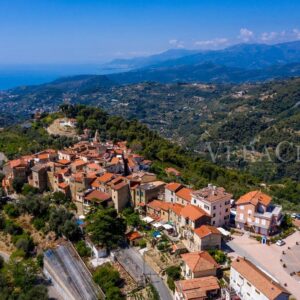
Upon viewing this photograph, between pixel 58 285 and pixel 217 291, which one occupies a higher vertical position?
pixel 217 291

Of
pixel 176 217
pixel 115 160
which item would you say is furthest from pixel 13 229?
pixel 176 217

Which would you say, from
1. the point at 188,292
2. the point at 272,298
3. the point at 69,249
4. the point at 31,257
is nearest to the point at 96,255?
the point at 69,249

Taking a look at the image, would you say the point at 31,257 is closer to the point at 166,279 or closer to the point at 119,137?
the point at 166,279

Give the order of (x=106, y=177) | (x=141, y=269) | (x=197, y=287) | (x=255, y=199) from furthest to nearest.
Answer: (x=106, y=177), (x=255, y=199), (x=141, y=269), (x=197, y=287)

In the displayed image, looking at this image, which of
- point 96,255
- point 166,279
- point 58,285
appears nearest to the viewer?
point 166,279

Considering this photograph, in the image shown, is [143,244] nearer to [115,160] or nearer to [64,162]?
[115,160]

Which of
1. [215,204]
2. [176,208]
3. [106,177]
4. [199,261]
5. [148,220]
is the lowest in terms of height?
[148,220]
